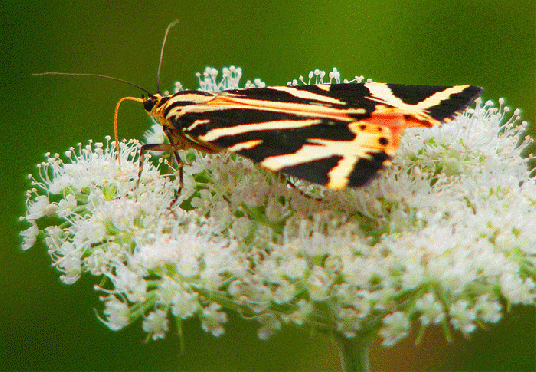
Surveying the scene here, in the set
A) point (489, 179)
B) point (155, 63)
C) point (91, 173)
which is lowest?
point (489, 179)

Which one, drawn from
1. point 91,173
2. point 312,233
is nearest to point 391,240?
point 312,233

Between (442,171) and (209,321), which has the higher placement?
(442,171)

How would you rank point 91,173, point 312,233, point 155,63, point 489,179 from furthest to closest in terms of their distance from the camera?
point 155,63 < point 91,173 < point 489,179 < point 312,233

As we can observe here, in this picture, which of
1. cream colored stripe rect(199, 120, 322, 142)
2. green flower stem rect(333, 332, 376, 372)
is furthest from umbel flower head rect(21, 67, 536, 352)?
cream colored stripe rect(199, 120, 322, 142)

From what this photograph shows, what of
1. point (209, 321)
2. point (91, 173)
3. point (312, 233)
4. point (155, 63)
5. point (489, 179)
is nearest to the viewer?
point (209, 321)

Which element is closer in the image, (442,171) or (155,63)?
(442,171)

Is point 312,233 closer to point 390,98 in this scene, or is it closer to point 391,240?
point 391,240
